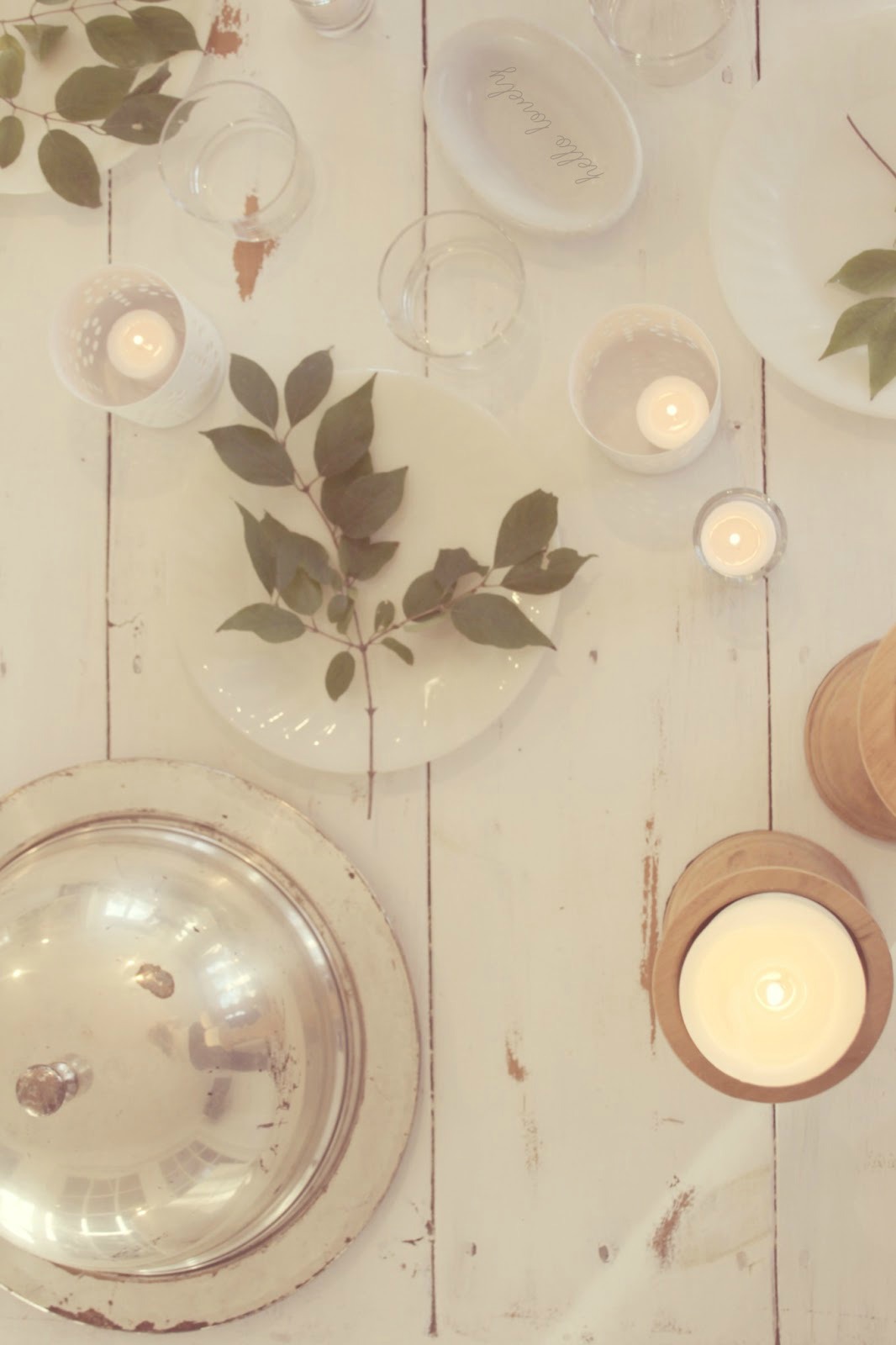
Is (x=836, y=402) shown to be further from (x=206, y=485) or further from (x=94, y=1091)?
(x=94, y=1091)

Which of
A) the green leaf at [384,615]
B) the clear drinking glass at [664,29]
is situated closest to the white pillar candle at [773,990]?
the green leaf at [384,615]

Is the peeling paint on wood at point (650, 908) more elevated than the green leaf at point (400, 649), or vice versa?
the green leaf at point (400, 649)

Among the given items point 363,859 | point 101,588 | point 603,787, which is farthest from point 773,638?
point 101,588

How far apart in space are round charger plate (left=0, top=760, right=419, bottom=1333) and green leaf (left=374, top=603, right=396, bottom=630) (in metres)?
0.11

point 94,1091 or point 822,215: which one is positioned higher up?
point 822,215

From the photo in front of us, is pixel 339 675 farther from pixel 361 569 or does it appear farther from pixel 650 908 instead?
pixel 650 908

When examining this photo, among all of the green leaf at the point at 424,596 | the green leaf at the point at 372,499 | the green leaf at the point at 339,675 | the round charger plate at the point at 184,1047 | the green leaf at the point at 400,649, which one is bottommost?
the round charger plate at the point at 184,1047

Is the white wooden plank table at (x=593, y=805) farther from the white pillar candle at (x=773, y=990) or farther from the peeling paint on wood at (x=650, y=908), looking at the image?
the white pillar candle at (x=773, y=990)

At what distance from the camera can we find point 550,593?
0.55 metres

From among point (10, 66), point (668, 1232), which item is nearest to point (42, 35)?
point (10, 66)

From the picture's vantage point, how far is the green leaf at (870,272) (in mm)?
536

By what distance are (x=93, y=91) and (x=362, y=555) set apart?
0.28 m

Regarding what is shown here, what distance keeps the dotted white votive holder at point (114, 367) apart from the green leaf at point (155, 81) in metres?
0.10

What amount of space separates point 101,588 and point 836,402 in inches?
15.6
